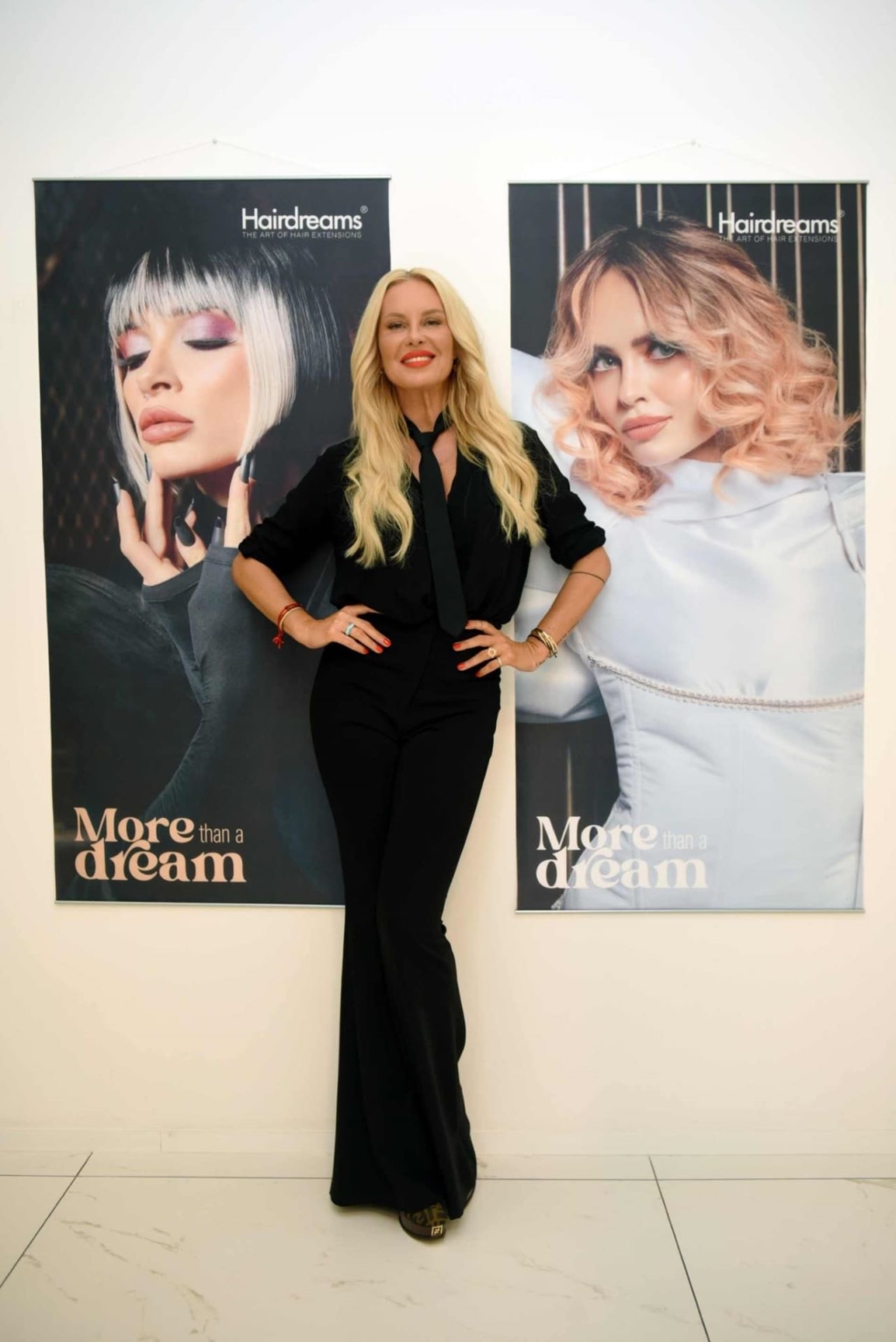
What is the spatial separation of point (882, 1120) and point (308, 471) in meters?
2.20

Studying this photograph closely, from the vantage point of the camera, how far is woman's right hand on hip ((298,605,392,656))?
245 cm

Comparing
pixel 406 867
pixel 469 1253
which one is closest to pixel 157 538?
pixel 406 867

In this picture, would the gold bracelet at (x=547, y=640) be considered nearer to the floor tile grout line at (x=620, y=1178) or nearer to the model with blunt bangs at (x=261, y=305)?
the model with blunt bangs at (x=261, y=305)

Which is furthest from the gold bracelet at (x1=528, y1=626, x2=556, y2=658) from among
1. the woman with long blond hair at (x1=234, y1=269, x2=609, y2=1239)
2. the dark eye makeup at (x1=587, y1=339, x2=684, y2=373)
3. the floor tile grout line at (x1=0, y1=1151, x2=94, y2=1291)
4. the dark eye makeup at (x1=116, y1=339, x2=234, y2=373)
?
the floor tile grout line at (x1=0, y1=1151, x2=94, y2=1291)

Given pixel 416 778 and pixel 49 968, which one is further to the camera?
pixel 49 968

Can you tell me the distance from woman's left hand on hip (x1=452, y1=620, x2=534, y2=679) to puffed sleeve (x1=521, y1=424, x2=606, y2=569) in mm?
265

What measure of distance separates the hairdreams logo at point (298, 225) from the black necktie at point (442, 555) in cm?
65

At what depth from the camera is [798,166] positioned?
8.66 ft

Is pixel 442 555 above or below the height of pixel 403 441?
below

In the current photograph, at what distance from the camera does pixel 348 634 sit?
8.06 ft

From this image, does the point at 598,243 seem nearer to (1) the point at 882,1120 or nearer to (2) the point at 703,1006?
(2) the point at 703,1006

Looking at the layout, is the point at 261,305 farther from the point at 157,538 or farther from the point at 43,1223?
the point at 43,1223

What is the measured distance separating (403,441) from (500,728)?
745 mm

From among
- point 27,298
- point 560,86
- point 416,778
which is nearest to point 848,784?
point 416,778
